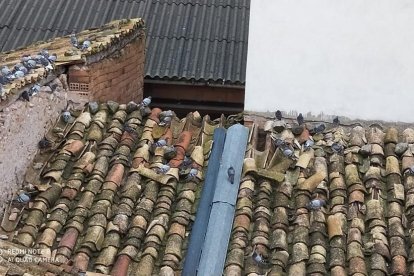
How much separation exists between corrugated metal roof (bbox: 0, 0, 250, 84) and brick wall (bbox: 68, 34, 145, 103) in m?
1.29

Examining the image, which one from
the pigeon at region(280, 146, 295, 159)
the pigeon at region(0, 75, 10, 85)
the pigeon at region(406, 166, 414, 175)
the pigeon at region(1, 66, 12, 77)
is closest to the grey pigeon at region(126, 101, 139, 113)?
the pigeon at region(1, 66, 12, 77)

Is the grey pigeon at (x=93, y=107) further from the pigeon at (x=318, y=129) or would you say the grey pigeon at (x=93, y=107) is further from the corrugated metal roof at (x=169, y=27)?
the corrugated metal roof at (x=169, y=27)

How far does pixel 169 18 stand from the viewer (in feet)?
36.5

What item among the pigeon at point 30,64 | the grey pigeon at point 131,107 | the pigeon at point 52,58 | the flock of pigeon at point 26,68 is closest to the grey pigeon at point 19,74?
the flock of pigeon at point 26,68

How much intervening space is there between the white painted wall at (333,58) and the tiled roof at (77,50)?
5.10 ft

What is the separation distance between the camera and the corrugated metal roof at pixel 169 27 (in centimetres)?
1001

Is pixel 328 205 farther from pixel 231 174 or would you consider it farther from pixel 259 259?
pixel 259 259

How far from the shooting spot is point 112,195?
6012 millimetres

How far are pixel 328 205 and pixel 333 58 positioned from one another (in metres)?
1.82

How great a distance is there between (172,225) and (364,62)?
281cm

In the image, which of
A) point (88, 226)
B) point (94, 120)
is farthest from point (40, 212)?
point (94, 120)

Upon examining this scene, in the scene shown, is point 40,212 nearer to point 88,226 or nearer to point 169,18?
point 88,226

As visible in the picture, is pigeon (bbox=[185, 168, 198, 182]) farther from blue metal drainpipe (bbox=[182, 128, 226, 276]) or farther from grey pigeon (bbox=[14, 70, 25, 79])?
grey pigeon (bbox=[14, 70, 25, 79])

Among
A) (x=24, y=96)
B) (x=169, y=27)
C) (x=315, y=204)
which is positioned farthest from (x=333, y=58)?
(x=169, y=27)
